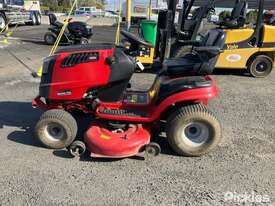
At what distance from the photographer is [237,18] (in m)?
7.61

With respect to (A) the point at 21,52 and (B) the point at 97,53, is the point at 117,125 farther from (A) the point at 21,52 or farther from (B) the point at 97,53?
(A) the point at 21,52

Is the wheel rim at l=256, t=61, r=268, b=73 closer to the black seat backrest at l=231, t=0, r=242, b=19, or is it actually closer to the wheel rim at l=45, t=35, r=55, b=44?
the black seat backrest at l=231, t=0, r=242, b=19

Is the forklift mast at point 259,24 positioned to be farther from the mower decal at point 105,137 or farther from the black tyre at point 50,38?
the black tyre at point 50,38

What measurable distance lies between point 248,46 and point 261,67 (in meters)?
0.66

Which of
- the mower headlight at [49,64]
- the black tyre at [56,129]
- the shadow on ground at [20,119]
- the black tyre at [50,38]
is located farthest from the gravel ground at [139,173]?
the black tyre at [50,38]

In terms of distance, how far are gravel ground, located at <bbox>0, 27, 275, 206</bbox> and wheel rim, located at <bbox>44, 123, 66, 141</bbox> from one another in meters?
0.16

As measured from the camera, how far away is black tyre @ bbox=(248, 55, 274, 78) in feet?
25.7

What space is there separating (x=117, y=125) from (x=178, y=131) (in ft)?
2.26

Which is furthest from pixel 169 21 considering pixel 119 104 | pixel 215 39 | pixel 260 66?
pixel 119 104

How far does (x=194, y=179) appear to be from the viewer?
3.52m

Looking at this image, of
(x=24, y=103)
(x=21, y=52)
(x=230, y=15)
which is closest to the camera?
(x=24, y=103)

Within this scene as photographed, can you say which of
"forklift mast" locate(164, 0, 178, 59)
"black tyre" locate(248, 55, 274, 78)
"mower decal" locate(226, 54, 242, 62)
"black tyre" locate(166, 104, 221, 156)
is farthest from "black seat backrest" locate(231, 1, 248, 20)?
"black tyre" locate(166, 104, 221, 156)

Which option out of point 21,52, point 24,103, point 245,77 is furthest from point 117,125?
point 21,52

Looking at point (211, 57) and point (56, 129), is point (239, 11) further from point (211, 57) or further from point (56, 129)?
point (56, 129)
